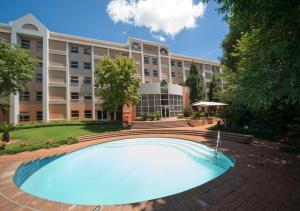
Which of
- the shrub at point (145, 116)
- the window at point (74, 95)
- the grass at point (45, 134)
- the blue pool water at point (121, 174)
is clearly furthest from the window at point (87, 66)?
the blue pool water at point (121, 174)

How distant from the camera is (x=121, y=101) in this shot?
23.9 m

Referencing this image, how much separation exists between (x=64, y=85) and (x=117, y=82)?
12985 millimetres

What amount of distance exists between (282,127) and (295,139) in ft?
5.33

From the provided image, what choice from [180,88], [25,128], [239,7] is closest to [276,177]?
[239,7]

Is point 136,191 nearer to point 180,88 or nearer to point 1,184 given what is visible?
point 1,184

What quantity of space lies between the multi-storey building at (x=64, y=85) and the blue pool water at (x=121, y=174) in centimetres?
1748

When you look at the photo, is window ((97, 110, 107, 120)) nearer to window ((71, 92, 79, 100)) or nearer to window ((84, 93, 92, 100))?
window ((84, 93, 92, 100))

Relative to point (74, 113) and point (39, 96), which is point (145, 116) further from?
point (39, 96)

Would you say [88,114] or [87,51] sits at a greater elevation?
[87,51]

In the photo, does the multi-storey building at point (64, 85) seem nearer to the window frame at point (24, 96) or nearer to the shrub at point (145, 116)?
the window frame at point (24, 96)

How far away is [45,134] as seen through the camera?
18.0 meters

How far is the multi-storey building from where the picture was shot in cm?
2792

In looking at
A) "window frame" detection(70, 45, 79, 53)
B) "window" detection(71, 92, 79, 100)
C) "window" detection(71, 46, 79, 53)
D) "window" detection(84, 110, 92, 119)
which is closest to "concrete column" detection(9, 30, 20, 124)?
"window" detection(71, 92, 79, 100)

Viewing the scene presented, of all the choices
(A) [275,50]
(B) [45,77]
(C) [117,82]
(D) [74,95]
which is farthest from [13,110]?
(A) [275,50]
